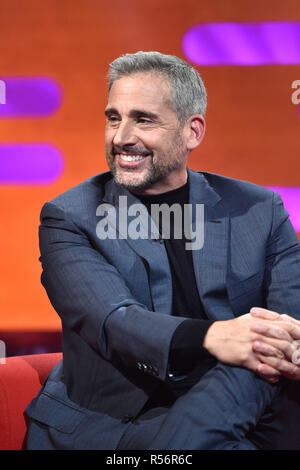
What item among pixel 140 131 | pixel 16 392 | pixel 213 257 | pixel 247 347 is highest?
pixel 140 131

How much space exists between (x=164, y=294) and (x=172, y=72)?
66cm

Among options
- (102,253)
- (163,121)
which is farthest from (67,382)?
(163,121)

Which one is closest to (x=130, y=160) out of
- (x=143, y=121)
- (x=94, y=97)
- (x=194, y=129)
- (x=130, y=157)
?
(x=130, y=157)

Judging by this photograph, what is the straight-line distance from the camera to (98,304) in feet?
4.97

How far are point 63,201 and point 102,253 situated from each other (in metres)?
0.20

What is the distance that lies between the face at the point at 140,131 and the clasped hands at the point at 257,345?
54 centimetres

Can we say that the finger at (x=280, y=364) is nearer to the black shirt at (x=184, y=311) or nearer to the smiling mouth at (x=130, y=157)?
the black shirt at (x=184, y=311)

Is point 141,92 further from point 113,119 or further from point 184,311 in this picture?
point 184,311

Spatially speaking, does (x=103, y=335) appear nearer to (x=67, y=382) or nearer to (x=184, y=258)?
(x=67, y=382)

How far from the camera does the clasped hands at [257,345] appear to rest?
1.42 m

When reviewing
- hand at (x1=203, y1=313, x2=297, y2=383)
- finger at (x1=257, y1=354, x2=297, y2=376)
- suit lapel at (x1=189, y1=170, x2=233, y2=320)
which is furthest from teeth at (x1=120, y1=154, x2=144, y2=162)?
finger at (x1=257, y1=354, x2=297, y2=376)

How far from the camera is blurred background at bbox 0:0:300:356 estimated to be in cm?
295

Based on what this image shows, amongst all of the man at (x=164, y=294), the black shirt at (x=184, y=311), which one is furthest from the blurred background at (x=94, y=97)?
the black shirt at (x=184, y=311)

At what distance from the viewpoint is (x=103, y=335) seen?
1508mm
